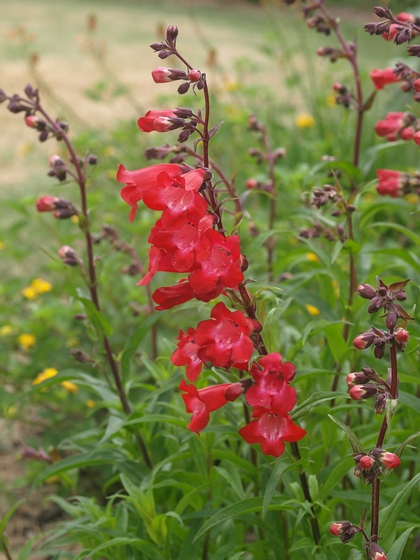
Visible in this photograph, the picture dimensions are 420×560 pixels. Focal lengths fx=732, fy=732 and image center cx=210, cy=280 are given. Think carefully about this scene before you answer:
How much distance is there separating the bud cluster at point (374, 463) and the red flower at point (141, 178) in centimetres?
65

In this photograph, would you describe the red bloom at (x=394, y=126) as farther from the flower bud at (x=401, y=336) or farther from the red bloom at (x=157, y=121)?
the flower bud at (x=401, y=336)

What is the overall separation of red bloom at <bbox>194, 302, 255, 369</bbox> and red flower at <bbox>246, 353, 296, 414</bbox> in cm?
4

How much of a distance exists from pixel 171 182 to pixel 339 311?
108 centimetres

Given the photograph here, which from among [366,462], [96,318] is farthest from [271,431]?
[96,318]

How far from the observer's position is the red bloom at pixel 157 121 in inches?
57.1

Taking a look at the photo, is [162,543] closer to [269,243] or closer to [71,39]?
[269,243]

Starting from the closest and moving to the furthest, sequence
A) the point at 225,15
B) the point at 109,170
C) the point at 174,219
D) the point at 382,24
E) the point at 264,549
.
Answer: the point at 174,219
the point at 382,24
the point at 264,549
the point at 109,170
the point at 225,15

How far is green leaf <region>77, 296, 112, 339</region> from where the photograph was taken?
6.33ft

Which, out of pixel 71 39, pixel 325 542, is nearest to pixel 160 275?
pixel 325 542

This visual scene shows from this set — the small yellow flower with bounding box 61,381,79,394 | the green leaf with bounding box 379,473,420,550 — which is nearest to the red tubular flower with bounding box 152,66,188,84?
the green leaf with bounding box 379,473,420,550

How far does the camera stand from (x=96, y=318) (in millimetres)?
1967

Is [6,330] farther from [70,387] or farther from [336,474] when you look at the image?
[336,474]

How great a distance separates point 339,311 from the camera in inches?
92.0

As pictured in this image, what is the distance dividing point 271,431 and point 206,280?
0.34 meters
